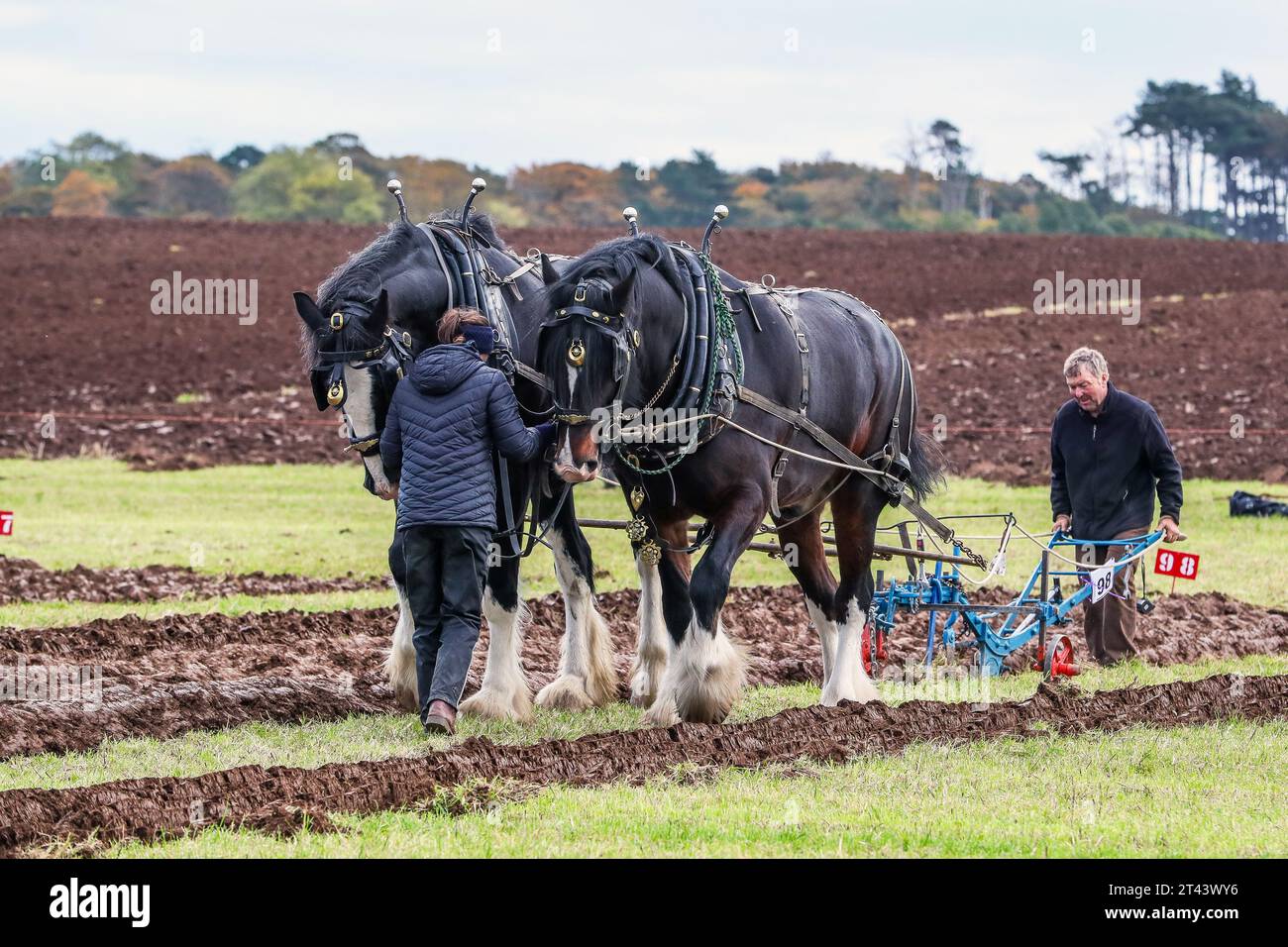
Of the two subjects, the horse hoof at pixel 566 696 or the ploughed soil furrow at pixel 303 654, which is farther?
the horse hoof at pixel 566 696

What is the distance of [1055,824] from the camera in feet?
17.8

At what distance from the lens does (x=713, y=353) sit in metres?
7.22

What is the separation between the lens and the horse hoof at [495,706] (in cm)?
773

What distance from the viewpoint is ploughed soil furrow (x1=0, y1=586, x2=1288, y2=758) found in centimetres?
742

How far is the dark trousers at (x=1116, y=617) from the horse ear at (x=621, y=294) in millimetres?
3883

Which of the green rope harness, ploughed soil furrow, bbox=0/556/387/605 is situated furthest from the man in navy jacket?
ploughed soil furrow, bbox=0/556/387/605

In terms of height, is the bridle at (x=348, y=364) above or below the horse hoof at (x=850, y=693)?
above

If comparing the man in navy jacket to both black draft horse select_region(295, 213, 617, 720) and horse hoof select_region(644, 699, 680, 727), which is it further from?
horse hoof select_region(644, 699, 680, 727)

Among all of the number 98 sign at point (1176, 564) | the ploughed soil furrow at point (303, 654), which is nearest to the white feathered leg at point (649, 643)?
the ploughed soil furrow at point (303, 654)

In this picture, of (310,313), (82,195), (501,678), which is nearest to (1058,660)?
(501,678)

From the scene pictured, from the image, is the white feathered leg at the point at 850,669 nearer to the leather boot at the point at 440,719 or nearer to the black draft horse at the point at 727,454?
the black draft horse at the point at 727,454

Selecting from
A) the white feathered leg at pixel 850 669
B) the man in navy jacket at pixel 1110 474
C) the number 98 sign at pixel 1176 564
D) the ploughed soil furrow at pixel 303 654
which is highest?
the man in navy jacket at pixel 1110 474
